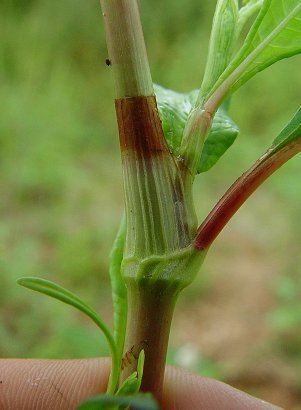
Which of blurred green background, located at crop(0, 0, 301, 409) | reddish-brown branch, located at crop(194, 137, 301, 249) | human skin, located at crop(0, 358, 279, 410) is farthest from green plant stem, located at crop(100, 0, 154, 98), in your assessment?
blurred green background, located at crop(0, 0, 301, 409)

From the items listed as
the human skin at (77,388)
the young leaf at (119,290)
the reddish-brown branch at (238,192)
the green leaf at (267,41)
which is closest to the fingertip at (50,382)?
the human skin at (77,388)

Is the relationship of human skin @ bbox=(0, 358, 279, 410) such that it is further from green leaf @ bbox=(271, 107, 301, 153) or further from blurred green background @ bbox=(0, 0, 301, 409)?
blurred green background @ bbox=(0, 0, 301, 409)

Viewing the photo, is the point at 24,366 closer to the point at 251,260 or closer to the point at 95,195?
the point at 251,260

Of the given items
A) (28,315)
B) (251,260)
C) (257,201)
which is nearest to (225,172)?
(257,201)

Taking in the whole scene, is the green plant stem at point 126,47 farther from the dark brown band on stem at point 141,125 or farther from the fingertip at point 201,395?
the fingertip at point 201,395

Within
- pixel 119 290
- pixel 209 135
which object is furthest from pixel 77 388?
pixel 209 135

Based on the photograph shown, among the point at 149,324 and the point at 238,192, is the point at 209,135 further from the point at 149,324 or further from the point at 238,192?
the point at 149,324
